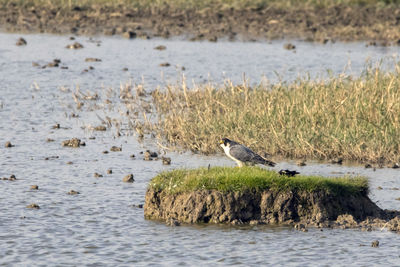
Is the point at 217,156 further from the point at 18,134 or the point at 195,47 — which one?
the point at 195,47

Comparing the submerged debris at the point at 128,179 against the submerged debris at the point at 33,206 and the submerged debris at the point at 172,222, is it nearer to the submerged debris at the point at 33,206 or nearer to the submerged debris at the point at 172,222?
the submerged debris at the point at 33,206

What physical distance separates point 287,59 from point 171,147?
14.5m

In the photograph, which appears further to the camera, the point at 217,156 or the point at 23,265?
the point at 217,156

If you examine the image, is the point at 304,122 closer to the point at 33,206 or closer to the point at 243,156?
the point at 243,156

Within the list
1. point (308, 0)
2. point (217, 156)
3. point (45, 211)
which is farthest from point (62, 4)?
point (45, 211)

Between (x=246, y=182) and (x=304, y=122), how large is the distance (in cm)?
588

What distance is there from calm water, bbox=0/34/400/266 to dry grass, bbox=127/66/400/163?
59 cm

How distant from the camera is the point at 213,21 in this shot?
40875 mm

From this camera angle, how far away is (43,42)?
35781 millimetres

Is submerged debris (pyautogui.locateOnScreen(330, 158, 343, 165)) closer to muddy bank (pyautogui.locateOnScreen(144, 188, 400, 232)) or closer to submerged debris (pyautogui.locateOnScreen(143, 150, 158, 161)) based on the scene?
submerged debris (pyautogui.locateOnScreen(143, 150, 158, 161))

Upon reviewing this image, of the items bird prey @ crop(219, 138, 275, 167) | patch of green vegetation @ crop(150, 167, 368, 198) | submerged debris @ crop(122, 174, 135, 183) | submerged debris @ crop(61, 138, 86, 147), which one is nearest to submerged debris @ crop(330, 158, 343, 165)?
bird prey @ crop(219, 138, 275, 167)

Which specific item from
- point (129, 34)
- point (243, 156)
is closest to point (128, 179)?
point (243, 156)

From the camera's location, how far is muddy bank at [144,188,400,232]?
43.2ft

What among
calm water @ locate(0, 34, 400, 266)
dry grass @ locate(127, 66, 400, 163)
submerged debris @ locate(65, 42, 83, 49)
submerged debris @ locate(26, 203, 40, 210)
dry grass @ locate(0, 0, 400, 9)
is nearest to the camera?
calm water @ locate(0, 34, 400, 266)
